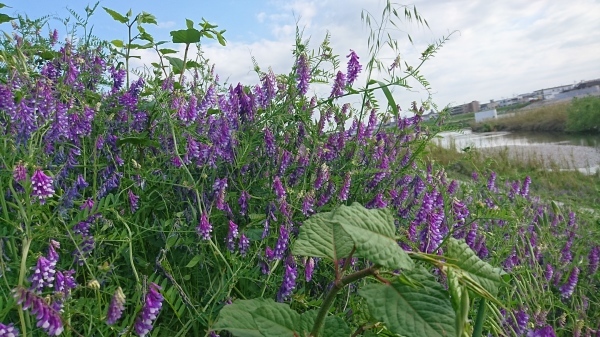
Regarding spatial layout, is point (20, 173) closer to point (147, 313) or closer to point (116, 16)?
point (147, 313)

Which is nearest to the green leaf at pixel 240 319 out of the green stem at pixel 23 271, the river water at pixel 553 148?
the green stem at pixel 23 271

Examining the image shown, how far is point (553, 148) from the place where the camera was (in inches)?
563

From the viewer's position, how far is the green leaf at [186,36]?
2.00 metres

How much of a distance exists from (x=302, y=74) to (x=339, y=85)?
0.61 ft

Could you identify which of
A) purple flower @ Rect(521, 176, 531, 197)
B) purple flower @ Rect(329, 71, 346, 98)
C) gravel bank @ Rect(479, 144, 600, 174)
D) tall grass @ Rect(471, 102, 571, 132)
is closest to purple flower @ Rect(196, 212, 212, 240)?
purple flower @ Rect(329, 71, 346, 98)

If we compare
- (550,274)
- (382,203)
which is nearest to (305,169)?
(382,203)

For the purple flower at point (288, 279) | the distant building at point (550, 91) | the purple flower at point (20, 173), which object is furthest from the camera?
the distant building at point (550, 91)

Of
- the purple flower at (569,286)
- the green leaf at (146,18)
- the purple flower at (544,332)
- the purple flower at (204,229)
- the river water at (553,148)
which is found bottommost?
the river water at (553,148)

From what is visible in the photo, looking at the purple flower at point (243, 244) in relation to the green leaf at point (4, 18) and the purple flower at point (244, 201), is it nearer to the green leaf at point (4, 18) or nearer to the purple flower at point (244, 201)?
the purple flower at point (244, 201)

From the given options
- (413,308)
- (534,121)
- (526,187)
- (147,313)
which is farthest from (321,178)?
(534,121)

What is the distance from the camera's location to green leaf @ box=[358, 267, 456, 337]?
2.31 ft

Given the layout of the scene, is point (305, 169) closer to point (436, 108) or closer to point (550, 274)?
point (436, 108)

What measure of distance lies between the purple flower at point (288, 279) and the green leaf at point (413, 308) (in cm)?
55

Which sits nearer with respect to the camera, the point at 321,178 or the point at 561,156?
the point at 321,178
